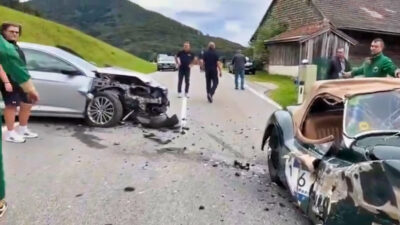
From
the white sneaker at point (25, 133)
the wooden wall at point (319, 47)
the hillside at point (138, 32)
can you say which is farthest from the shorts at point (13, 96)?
the hillside at point (138, 32)

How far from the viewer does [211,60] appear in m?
16.2

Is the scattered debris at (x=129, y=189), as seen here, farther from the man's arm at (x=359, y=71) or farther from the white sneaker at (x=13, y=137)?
the man's arm at (x=359, y=71)

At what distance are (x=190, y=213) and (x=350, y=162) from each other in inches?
73.0

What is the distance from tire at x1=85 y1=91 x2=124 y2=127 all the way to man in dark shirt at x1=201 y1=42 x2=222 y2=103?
6.25m

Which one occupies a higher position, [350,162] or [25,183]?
[350,162]

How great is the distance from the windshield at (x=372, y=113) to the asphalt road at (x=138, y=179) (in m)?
1.27

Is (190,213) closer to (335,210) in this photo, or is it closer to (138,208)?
(138,208)

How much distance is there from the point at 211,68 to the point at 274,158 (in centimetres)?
1003

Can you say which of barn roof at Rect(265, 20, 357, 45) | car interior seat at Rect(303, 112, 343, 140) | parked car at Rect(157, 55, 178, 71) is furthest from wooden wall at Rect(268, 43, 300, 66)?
car interior seat at Rect(303, 112, 343, 140)

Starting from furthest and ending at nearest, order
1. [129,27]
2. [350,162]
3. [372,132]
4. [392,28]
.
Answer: [129,27], [392,28], [372,132], [350,162]

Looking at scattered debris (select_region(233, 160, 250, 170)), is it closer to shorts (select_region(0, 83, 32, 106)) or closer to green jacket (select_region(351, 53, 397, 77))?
green jacket (select_region(351, 53, 397, 77))

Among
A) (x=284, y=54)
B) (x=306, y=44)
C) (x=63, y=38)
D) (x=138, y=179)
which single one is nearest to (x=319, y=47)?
(x=306, y=44)

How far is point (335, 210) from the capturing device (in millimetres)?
3582

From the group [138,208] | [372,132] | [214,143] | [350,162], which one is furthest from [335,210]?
[214,143]
